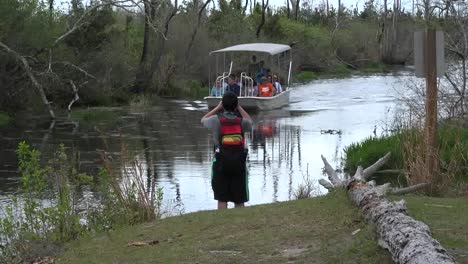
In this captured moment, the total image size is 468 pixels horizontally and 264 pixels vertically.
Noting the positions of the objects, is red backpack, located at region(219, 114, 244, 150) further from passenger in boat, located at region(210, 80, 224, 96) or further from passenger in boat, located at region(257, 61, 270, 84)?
passenger in boat, located at region(257, 61, 270, 84)

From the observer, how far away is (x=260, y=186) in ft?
50.7

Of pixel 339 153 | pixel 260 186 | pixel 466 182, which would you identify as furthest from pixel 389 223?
pixel 339 153

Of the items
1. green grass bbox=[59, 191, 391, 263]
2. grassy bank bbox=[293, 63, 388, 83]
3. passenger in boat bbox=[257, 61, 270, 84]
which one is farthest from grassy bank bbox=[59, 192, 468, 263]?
grassy bank bbox=[293, 63, 388, 83]

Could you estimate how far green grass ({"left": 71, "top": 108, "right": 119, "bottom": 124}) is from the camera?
29.7m

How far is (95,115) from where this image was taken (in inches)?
1214

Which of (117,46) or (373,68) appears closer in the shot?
(117,46)

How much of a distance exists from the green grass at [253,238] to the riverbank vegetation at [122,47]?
964 centimetres

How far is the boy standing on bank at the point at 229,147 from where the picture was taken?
10.5m

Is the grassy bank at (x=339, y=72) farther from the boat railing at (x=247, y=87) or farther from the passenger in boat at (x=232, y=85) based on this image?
the passenger in boat at (x=232, y=85)

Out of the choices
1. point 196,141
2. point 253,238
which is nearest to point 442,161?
point 253,238

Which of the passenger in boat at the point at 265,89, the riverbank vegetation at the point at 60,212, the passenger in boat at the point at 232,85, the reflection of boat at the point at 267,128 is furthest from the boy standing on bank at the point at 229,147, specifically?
the passenger in boat at the point at 265,89

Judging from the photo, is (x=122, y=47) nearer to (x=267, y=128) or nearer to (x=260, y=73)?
(x=260, y=73)

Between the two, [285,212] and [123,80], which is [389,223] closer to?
[285,212]

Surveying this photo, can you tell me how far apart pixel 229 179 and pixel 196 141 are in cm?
1243
